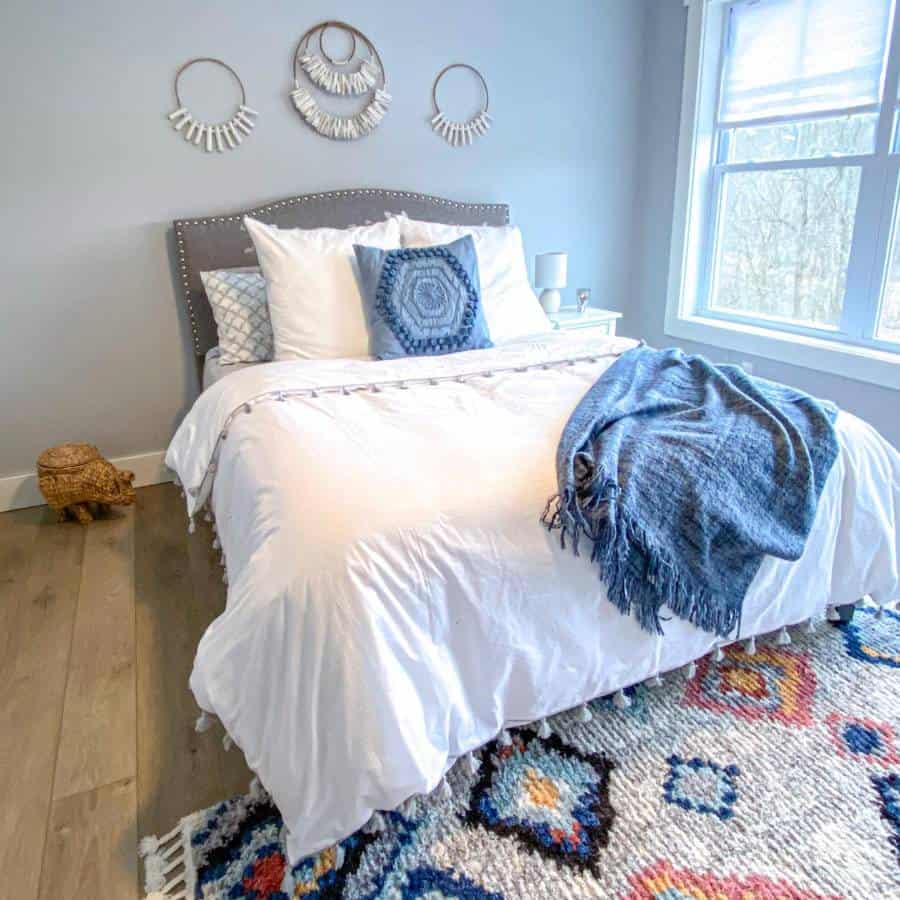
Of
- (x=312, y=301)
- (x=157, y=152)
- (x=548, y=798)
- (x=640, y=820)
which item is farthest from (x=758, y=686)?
(x=157, y=152)

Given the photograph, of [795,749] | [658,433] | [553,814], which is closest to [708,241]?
[658,433]

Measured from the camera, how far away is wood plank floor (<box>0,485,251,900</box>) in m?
1.32

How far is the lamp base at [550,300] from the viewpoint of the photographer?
10.9 ft

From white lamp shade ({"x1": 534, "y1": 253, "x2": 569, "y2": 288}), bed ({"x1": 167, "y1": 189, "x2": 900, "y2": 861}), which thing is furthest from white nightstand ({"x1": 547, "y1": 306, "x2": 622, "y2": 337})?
bed ({"x1": 167, "y1": 189, "x2": 900, "y2": 861})

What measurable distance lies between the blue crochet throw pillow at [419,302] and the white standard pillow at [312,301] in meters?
0.05

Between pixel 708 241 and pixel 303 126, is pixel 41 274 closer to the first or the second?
pixel 303 126

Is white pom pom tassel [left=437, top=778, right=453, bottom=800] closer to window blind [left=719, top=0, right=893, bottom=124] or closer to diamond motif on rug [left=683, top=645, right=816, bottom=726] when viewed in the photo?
diamond motif on rug [left=683, top=645, right=816, bottom=726]

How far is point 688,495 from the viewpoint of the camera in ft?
4.59

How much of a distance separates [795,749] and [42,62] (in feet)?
10.6

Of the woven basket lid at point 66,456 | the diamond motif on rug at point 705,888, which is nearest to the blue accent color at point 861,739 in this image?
the diamond motif on rug at point 705,888

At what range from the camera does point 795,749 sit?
1478mm

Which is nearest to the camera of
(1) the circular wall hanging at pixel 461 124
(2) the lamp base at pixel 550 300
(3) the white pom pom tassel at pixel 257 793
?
(3) the white pom pom tassel at pixel 257 793

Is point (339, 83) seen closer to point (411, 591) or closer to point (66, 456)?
point (66, 456)

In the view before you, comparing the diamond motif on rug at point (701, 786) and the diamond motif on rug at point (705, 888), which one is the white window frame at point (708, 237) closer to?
the diamond motif on rug at point (701, 786)
